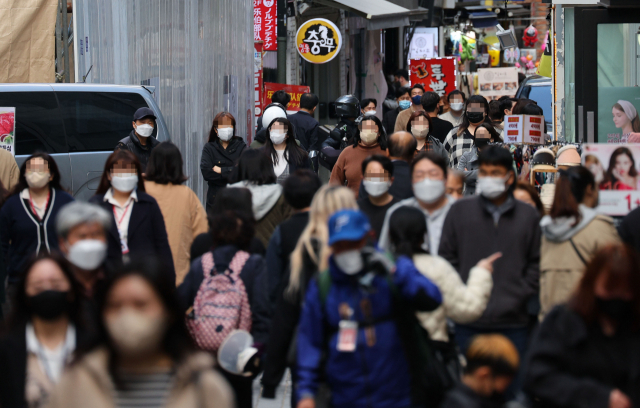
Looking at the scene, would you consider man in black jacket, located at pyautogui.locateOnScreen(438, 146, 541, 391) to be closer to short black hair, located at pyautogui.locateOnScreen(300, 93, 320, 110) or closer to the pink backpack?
the pink backpack

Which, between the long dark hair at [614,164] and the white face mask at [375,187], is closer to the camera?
the white face mask at [375,187]

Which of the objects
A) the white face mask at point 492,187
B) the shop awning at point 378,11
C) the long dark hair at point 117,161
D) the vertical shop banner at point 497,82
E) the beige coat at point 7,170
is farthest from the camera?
the vertical shop banner at point 497,82

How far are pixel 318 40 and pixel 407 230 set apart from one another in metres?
14.7

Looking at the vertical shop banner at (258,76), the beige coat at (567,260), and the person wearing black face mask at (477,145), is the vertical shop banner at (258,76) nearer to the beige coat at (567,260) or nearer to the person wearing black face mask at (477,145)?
the person wearing black face mask at (477,145)

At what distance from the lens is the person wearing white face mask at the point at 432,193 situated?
5598mm

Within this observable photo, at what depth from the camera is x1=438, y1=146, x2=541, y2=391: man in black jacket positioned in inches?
200

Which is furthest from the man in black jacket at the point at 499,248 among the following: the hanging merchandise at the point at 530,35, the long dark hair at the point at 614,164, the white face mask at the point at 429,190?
the hanging merchandise at the point at 530,35

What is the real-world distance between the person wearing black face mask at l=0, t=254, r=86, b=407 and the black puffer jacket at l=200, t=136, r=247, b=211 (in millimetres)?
5864

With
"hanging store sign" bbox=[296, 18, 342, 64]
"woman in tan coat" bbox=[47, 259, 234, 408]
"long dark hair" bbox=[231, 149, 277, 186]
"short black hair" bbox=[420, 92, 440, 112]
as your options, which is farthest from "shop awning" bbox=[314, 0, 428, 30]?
"woman in tan coat" bbox=[47, 259, 234, 408]

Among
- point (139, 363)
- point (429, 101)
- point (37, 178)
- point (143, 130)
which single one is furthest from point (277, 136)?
point (139, 363)

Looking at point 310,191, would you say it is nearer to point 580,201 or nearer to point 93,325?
point 580,201

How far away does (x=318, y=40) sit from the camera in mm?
18719

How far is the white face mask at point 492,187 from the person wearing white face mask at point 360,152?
3.61 m

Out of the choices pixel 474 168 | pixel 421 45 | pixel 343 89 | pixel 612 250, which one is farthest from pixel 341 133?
pixel 421 45
